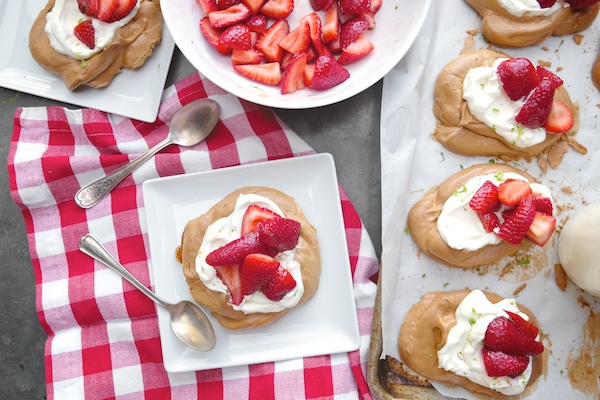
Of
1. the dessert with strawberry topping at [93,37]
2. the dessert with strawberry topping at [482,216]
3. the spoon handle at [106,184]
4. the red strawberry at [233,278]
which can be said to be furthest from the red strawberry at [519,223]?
the dessert with strawberry topping at [93,37]

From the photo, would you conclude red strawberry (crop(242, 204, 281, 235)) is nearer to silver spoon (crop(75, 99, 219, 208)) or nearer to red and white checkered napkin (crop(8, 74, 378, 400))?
red and white checkered napkin (crop(8, 74, 378, 400))

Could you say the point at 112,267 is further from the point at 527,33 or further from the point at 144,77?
the point at 527,33

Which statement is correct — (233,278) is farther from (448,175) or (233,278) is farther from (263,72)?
(448,175)

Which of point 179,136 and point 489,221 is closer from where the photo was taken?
point 489,221

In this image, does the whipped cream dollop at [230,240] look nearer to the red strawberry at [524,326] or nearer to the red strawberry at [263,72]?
the red strawberry at [263,72]

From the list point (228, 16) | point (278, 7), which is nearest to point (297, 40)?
point (278, 7)

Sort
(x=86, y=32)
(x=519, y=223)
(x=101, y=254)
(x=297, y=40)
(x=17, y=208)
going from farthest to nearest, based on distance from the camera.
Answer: (x=17, y=208)
(x=101, y=254)
(x=86, y=32)
(x=297, y=40)
(x=519, y=223)

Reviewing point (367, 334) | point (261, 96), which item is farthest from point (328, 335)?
point (261, 96)
